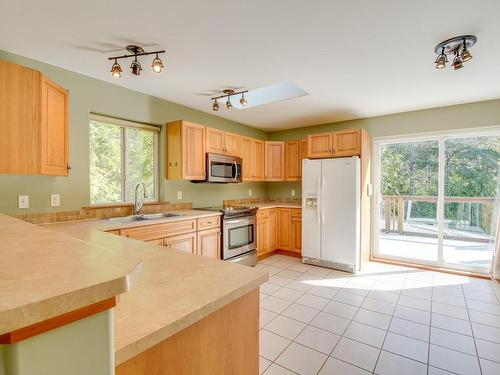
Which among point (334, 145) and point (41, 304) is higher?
point (334, 145)

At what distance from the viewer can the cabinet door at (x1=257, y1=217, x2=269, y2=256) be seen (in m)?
4.38

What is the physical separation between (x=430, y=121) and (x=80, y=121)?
4.73 m

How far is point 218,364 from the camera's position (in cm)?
96

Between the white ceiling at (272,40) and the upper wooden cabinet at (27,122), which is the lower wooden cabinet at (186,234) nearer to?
the upper wooden cabinet at (27,122)

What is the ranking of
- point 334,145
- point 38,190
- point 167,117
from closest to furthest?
point 38,190 → point 167,117 → point 334,145

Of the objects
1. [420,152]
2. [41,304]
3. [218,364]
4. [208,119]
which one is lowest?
[218,364]

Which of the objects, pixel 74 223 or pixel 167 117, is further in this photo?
pixel 167 117

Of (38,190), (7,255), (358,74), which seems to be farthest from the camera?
(358,74)

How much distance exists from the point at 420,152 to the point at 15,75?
16.4ft

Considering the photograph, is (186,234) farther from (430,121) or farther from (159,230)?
(430,121)

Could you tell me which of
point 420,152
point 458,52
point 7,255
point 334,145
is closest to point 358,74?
point 458,52

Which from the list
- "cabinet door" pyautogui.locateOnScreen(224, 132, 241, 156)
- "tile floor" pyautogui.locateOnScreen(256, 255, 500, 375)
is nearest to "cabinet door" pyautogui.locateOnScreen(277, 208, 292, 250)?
"tile floor" pyautogui.locateOnScreen(256, 255, 500, 375)

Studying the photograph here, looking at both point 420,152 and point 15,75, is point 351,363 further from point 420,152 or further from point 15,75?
point 420,152

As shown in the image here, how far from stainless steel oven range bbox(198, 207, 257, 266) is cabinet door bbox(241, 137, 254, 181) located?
77cm
